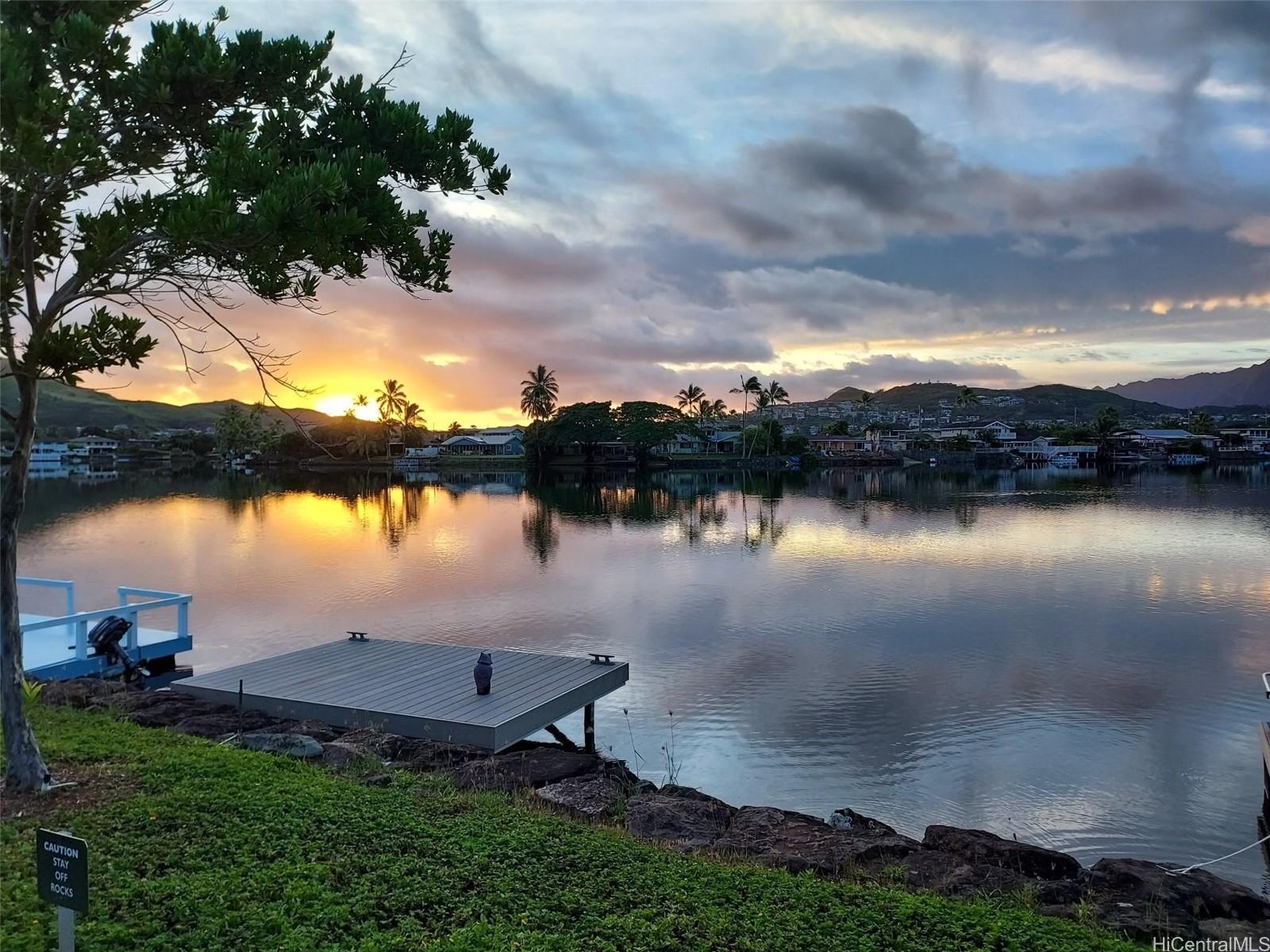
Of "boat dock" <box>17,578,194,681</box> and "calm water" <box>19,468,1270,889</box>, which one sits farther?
"boat dock" <box>17,578,194,681</box>

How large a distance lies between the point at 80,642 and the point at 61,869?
1303cm

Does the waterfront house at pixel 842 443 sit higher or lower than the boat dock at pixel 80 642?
higher

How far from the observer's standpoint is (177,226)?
627 centimetres

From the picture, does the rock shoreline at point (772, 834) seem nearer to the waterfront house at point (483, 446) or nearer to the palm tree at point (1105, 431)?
the waterfront house at point (483, 446)

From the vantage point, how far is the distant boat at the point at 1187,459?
137 meters

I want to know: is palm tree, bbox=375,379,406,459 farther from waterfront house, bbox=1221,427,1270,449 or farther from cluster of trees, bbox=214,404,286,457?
waterfront house, bbox=1221,427,1270,449

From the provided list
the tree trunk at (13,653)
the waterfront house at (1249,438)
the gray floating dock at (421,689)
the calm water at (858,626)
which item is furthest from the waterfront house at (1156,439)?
the tree trunk at (13,653)

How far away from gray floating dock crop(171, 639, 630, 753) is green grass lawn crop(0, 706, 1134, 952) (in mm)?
3469

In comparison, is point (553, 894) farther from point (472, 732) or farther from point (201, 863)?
point (472, 732)

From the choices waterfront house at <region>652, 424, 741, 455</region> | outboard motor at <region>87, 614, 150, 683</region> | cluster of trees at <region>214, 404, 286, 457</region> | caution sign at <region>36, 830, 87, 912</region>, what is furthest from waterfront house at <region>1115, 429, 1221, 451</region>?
caution sign at <region>36, 830, 87, 912</region>

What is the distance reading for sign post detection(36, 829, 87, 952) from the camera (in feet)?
15.3

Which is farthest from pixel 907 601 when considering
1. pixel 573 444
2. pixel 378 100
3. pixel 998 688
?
pixel 573 444

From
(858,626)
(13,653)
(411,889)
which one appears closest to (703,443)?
(858,626)

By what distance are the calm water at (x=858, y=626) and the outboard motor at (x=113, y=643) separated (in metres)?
3.82
